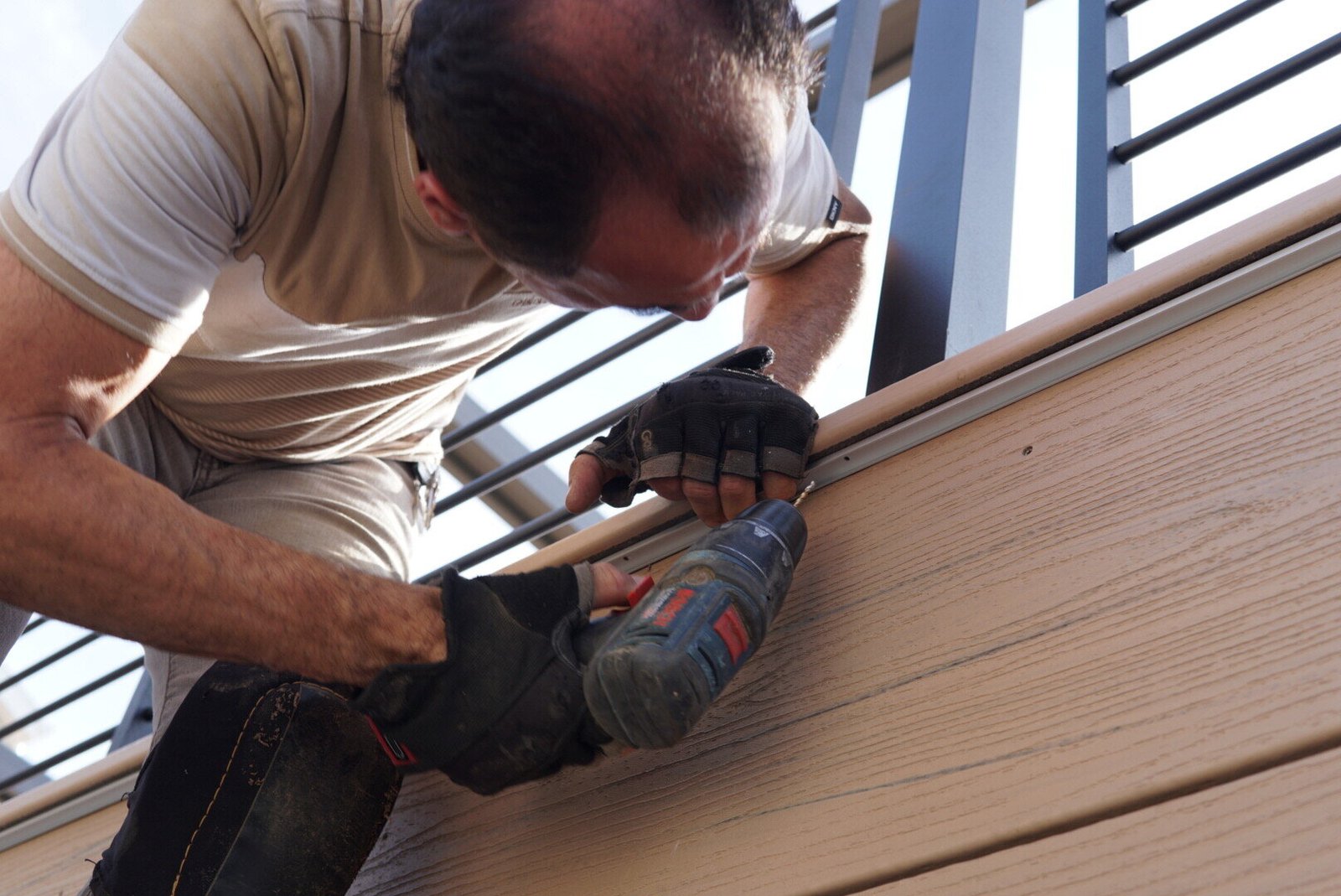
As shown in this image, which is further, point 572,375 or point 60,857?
point 572,375

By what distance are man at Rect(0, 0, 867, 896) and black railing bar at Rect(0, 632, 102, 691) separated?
1.59 meters

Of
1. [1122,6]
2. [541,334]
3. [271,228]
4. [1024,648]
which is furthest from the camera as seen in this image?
[541,334]

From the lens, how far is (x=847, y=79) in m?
2.07

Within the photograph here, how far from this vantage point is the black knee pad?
3.54 feet

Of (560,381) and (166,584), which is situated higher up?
(166,584)

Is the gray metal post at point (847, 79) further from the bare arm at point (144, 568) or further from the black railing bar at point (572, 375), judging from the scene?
the bare arm at point (144, 568)

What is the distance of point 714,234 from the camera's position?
1192 millimetres

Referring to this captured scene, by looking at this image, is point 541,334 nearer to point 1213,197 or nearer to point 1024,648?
point 1213,197

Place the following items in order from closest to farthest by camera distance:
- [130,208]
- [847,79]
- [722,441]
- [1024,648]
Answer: [1024,648] < [130,208] < [722,441] < [847,79]

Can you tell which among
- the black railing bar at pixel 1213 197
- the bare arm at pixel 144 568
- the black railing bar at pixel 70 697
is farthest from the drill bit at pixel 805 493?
the black railing bar at pixel 70 697

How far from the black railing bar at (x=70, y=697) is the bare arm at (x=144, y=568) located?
166 centimetres

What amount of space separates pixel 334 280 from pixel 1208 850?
1105 millimetres

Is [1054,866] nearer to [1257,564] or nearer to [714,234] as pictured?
[1257,564]

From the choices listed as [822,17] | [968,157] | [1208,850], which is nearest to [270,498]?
[968,157]
